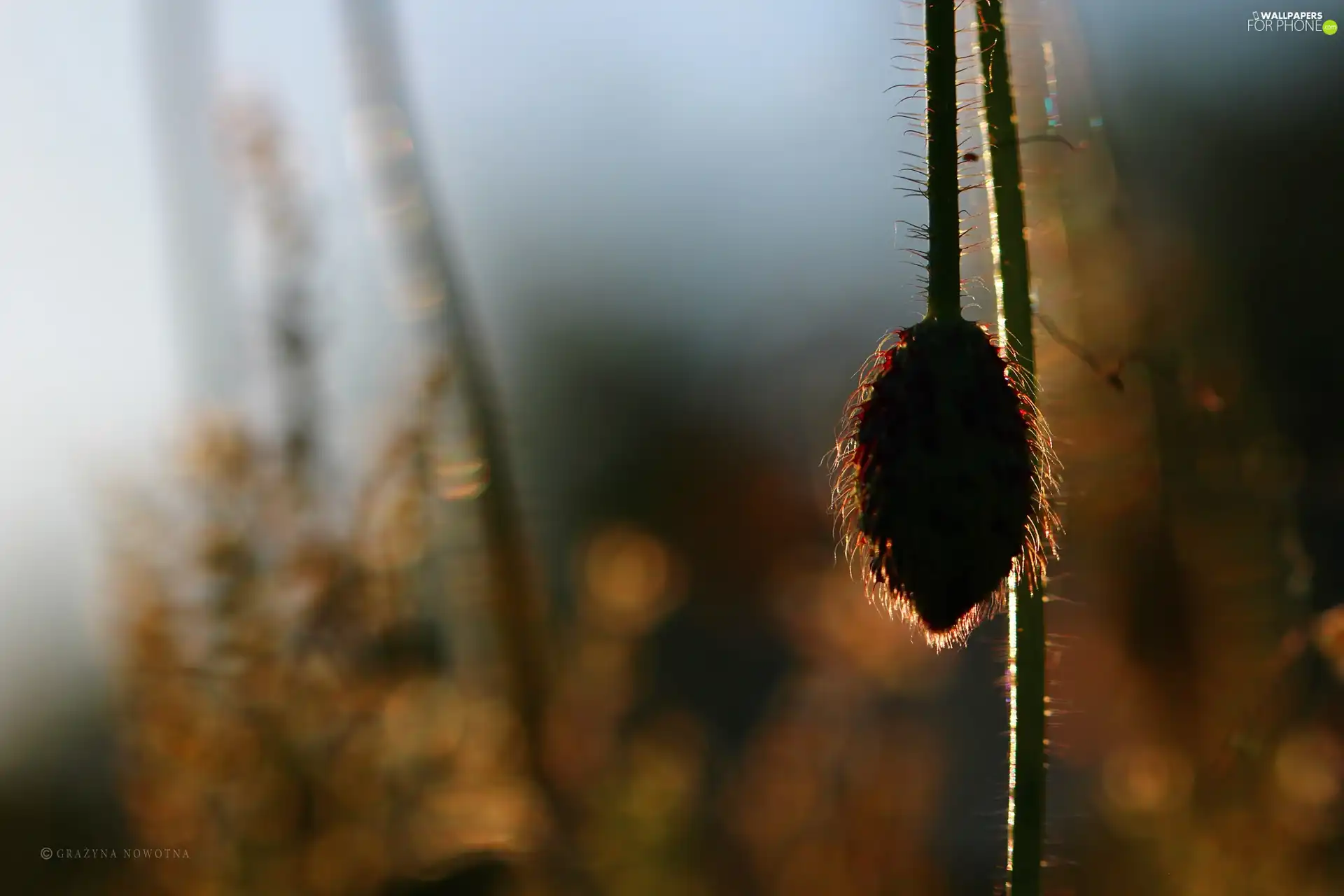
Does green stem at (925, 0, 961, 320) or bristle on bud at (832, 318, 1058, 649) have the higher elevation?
green stem at (925, 0, 961, 320)

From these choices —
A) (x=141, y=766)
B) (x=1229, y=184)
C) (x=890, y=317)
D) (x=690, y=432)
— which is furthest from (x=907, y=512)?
(x=1229, y=184)

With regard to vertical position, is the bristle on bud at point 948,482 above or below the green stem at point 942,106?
below

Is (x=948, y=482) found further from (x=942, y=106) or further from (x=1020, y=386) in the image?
(x=942, y=106)

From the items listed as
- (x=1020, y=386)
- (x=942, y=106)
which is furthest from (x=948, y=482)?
(x=942, y=106)

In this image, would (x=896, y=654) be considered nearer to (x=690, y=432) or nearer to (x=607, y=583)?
(x=607, y=583)
